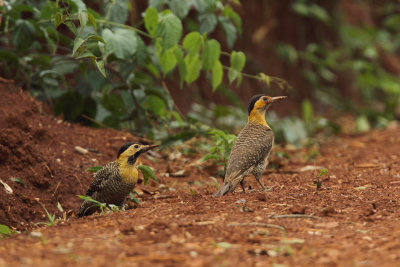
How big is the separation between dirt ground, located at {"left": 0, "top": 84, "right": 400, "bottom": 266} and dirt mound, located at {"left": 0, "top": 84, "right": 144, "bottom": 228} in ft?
0.04

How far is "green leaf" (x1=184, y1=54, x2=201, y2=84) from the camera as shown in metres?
6.35

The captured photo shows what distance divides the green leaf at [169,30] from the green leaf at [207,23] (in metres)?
0.79

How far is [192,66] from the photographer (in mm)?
6410

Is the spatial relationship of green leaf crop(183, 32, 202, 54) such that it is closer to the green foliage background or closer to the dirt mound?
the green foliage background

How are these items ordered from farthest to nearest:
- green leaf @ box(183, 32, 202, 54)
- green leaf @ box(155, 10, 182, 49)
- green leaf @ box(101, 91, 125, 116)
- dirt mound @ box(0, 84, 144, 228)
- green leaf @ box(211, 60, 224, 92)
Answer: green leaf @ box(101, 91, 125, 116) → green leaf @ box(211, 60, 224, 92) → green leaf @ box(183, 32, 202, 54) → green leaf @ box(155, 10, 182, 49) → dirt mound @ box(0, 84, 144, 228)

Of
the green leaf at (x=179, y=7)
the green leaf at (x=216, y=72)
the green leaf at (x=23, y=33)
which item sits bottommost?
the green leaf at (x=216, y=72)

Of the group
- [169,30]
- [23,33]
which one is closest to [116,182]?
[169,30]

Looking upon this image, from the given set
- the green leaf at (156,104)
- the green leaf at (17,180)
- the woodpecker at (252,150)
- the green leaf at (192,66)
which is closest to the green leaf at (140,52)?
the green leaf at (192,66)

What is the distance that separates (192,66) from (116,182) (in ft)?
6.32

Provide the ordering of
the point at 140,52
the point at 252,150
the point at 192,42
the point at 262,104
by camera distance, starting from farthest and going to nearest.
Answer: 1. the point at 140,52
2. the point at 192,42
3. the point at 262,104
4. the point at 252,150

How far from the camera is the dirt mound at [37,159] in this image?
526 centimetres

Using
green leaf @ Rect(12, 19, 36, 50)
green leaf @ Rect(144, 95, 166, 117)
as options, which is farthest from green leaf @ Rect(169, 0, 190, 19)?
green leaf @ Rect(12, 19, 36, 50)

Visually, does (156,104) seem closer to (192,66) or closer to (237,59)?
(192,66)

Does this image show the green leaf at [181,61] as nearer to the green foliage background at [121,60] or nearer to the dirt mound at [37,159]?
the green foliage background at [121,60]
